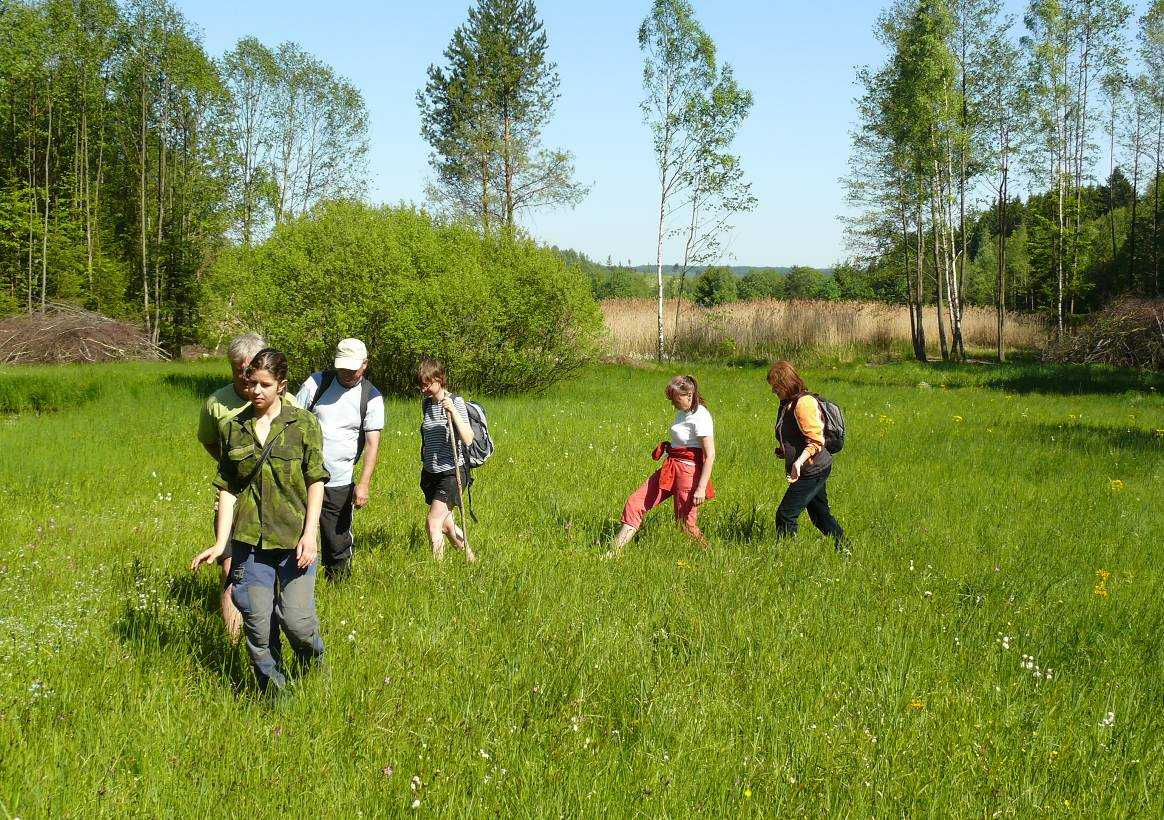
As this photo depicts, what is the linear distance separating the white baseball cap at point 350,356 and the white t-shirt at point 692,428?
278 cm

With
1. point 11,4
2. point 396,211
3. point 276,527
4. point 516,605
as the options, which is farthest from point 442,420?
point 11,4

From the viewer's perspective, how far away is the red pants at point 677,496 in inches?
279

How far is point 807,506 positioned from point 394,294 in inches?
509

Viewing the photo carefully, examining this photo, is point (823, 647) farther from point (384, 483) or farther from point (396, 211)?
point (396, 211)

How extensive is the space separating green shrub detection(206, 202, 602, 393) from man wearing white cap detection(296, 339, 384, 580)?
12.5m

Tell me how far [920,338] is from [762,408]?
1906 cm

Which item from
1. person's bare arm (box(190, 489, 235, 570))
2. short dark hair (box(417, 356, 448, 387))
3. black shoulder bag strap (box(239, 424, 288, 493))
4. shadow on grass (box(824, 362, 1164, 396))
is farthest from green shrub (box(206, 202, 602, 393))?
black shoulder bag strap (box(239, 424, 288, 493))

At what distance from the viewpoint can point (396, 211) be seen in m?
19.4

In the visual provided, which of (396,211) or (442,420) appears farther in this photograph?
(396,211)

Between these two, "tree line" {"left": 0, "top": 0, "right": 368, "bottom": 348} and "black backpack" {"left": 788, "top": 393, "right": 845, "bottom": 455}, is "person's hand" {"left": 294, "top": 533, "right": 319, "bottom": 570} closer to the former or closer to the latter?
"black backpack" {"left": 788, "top": 393, "right": 845, "bottom": 455}

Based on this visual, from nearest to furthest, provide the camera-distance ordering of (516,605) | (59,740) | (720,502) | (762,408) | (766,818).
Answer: (766,818)
(59,740)
(516,605)
(720,502)
(762,408)

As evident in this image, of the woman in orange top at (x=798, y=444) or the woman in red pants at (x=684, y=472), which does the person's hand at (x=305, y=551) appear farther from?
the woman in orange top at (x=798, y=444)

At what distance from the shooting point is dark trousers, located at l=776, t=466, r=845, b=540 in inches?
283

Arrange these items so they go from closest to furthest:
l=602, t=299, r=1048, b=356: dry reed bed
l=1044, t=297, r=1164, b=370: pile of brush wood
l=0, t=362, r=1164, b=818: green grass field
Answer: l=0, t=362, r=1164, b=818: green grass field → l=1044, t=297, r=1164, b=370: pile of brush wood → l=602, t=299, r=1048, b=356: dry reed bed
